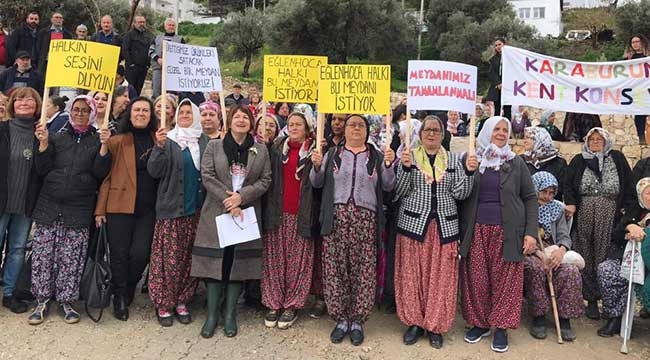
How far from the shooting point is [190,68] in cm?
543

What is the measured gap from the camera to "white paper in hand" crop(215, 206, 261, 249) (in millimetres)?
4703

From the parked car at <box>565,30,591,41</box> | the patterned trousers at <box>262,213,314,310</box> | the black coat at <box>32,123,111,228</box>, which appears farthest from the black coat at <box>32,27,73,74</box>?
the parked car at <box>565,30,591,41</box>

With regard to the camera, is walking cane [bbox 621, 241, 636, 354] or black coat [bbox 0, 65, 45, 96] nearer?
walking cane [bbox 621, 241, 636, 354]

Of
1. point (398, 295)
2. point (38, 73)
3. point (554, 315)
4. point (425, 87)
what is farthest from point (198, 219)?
point (38, 73)

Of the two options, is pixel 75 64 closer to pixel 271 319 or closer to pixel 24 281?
pixel 24 281

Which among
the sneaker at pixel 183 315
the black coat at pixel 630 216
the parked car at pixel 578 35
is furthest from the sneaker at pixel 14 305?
the parked car at pixel 578 35

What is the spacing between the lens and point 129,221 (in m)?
4.92

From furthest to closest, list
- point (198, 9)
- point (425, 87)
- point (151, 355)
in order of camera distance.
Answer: point (198, 9), point (425, 87), point (151, 355)

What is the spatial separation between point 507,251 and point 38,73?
8.64 metres

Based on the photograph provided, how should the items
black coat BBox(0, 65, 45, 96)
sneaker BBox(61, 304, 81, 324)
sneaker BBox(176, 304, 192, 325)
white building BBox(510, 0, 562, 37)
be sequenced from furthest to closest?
white building BBox(510, 0, 562, 37), black coat BBox(0, 65, 45, 96), sneaker BBox(176, 304, 192, 325), sneaker BBox(61, 304, 81, 324)

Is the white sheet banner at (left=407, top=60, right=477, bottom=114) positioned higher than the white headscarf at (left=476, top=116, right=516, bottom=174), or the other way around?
the white sheet banner at (left=407, top=60, right=477, bottom=114)

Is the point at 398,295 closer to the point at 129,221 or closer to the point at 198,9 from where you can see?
the point at 129,221

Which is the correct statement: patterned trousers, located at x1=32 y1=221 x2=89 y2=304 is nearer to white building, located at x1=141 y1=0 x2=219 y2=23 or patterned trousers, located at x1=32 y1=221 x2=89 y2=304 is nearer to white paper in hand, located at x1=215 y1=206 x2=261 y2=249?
white paper in hand, located at x1=215 y1=206 x2=261 y2=249

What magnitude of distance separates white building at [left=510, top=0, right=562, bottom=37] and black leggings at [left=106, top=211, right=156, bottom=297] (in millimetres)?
44126
